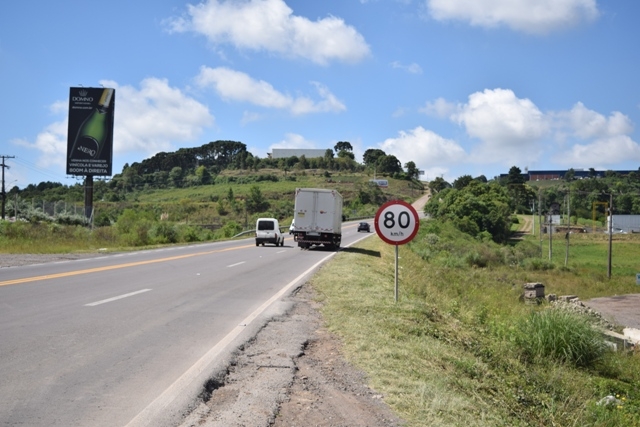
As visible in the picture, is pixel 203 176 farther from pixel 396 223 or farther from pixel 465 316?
pixel 396 223

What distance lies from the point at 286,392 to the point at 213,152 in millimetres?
187997

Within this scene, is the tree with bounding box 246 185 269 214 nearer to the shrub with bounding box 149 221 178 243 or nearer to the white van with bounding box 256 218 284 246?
the shrub with bounding box 149 221 178 243

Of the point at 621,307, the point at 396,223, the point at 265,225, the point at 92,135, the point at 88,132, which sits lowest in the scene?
the point at 621,307

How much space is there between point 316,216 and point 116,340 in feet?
92.1

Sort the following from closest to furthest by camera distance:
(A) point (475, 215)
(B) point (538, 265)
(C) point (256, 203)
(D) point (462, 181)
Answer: (B) point (538, 265), (A) point (475, 215), (C) point (256, 203), (D) point (462, 181)

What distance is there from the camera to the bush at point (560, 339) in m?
11.9

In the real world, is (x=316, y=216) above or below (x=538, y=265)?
above

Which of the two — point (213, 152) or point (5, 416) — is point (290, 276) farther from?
point (213, 152)

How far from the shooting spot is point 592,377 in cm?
1221

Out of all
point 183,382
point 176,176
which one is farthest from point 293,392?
point 176,176

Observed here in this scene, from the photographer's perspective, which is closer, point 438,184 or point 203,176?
point 203,176

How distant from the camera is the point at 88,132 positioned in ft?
160

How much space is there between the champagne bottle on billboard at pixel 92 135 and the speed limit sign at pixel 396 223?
135ft

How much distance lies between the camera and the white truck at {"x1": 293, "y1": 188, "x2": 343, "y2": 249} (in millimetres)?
36188
